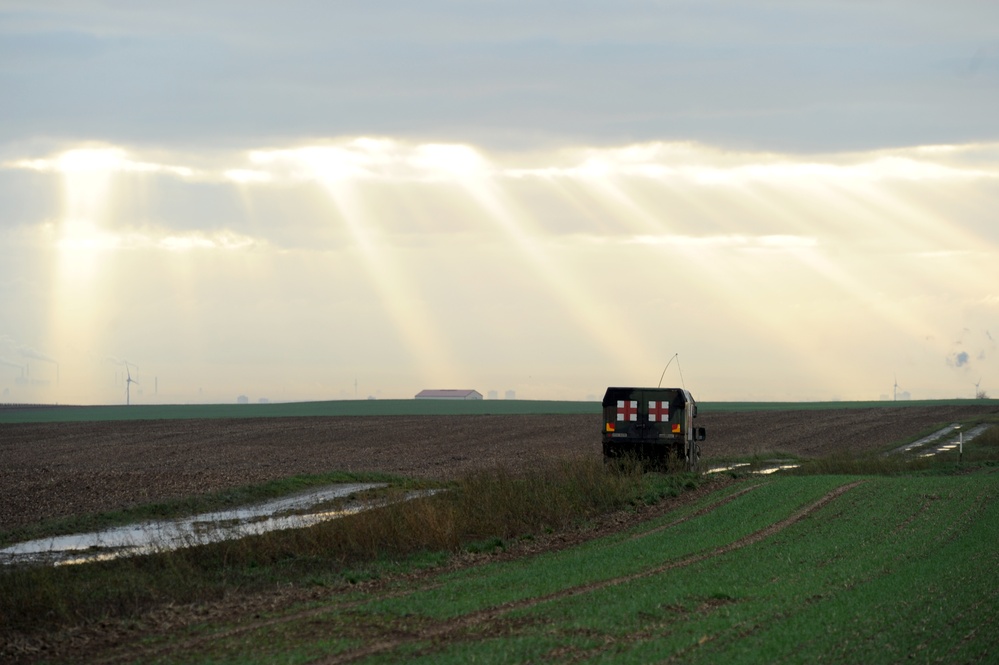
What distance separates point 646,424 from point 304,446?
2905 centimetres

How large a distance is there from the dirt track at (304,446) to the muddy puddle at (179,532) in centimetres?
288

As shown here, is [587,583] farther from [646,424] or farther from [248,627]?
[646,424]

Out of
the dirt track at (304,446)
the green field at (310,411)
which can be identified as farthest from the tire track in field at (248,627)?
the green field at (310,411)

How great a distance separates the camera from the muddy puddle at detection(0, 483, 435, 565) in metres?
20.6

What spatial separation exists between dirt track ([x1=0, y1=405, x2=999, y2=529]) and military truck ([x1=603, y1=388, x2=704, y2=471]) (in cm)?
190

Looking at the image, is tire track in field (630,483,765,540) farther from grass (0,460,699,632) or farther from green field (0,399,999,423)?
green field (0,399,999,423)

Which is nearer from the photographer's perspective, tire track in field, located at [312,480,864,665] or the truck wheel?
tire track in field, located at [312,480,864,665]

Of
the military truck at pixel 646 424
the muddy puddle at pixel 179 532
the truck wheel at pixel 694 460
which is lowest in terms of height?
the muddy puddle at pixel 179 532

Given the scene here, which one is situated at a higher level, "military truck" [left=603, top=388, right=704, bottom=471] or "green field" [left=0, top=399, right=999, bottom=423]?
"military truck" [left=603, top=388, right=704, bottom=471]

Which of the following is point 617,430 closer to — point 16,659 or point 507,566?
point 507,566

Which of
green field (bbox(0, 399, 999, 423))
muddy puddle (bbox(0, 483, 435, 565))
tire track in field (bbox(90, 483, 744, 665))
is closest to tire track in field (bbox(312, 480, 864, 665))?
tire track in field (bbox(90, 483, 744, 665))

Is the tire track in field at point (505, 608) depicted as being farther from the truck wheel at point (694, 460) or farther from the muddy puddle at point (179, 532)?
the truck wheel at point (694, 460)

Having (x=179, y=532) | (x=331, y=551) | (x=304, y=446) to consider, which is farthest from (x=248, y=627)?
(x=304, y=446)

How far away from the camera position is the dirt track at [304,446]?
34156 millimetres
